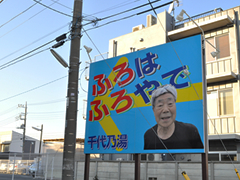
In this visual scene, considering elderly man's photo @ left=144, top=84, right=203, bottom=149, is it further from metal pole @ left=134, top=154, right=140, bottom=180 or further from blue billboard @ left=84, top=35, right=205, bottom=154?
metal pole @ left=134, top=154, right=140, bottom=180

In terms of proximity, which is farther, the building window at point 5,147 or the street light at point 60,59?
the building window at point 5,147

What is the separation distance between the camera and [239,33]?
53.0 ft

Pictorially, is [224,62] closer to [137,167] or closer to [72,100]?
[137,167]

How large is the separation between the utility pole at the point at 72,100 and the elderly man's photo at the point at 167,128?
3399 millimetres

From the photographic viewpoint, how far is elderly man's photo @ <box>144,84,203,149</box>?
10234 millimetres

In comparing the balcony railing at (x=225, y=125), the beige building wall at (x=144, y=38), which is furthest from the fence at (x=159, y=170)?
the beige building wall at (x=144, y=38)

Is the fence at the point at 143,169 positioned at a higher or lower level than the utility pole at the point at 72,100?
lower

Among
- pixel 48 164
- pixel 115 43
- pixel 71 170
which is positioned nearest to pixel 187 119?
pixel 71 170

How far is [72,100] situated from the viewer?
9.26m

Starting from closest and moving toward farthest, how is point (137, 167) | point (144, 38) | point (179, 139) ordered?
point (179, 139) → point (137, 167) → point (144, 38)

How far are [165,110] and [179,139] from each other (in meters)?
1.22

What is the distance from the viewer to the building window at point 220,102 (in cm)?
1587

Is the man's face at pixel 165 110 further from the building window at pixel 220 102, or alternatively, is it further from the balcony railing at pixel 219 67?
the balcony railing at pixel 219 67

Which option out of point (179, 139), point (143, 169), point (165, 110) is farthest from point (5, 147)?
point (179, 139)
